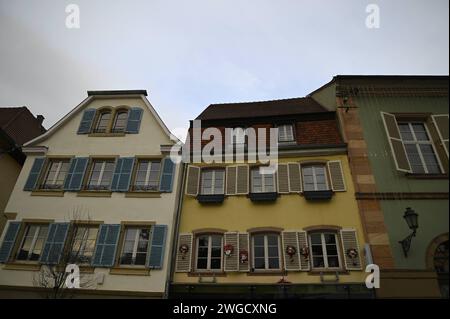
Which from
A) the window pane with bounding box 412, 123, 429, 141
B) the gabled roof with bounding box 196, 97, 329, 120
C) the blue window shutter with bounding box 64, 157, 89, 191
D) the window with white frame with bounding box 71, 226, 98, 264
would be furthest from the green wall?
the blue window shutter with bounding box 64, 157, 89, 191

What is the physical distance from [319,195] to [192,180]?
15.7 feet

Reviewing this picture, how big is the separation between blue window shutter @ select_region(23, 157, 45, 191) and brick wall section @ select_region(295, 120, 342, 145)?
10.7 m

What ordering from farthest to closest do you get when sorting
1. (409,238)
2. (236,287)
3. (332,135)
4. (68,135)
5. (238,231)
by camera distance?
(68,135)
(332,135)
(238,231)
(236,287)
(409,238)

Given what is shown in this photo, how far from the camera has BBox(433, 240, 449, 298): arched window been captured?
571cm

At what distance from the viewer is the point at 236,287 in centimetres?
974

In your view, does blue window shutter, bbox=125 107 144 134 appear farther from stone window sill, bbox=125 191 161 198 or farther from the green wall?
the green wall

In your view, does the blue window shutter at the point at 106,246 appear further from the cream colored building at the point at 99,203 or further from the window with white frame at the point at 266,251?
the window with white frame at the point at 266,251

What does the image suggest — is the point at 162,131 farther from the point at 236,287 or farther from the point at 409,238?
the point at 409,238

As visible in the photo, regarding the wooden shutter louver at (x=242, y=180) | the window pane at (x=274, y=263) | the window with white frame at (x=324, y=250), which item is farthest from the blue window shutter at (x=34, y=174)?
the window with white frame at (x=324, y=250)

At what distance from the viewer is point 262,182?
38.6 feet

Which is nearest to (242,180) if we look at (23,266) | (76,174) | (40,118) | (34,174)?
(76,174)

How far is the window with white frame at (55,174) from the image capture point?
485 inches

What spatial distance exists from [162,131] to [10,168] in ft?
23.8
